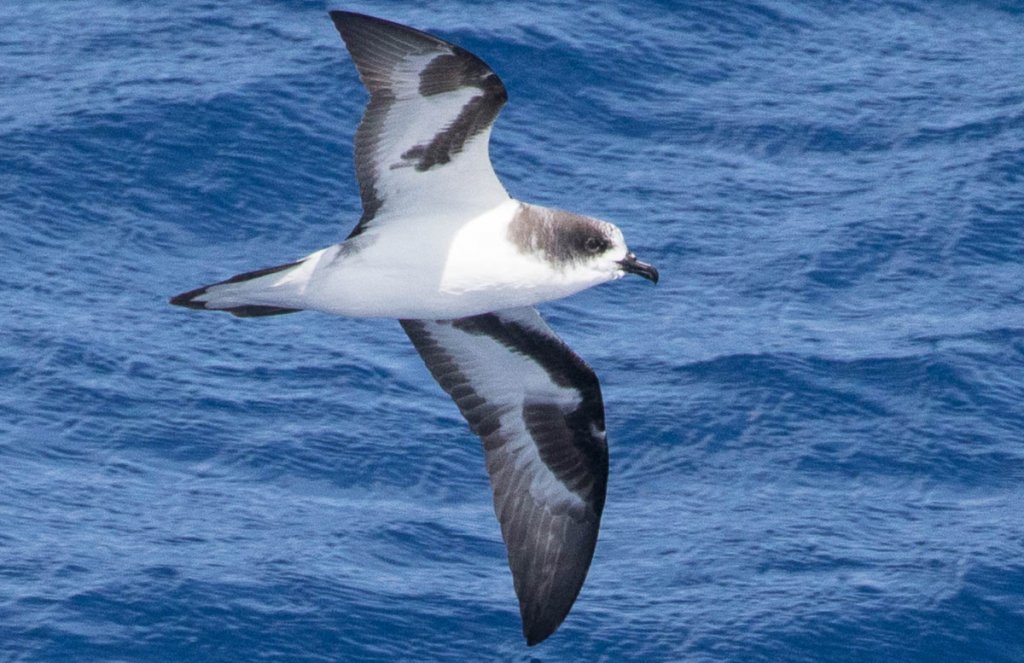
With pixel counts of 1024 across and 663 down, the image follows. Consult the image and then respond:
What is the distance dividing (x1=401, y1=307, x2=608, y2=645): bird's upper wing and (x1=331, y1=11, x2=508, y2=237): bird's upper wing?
5.66ft

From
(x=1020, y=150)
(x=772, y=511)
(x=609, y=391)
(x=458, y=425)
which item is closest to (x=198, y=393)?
(x=458, y=425)

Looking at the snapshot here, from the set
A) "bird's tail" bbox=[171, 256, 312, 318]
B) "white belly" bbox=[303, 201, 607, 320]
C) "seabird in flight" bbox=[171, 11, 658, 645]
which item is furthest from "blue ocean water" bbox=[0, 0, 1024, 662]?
"white belly" bbox=[303, 201, 607, 320]

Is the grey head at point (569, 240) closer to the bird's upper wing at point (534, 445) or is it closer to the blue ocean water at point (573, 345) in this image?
the bird's upper wing at point (534, 445)

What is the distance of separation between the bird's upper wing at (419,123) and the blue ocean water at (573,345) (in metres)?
4.45

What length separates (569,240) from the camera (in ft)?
44.2

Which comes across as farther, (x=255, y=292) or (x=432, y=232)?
(x=432, y=232)

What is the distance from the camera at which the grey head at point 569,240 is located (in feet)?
44.1

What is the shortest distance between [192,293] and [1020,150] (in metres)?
12.5

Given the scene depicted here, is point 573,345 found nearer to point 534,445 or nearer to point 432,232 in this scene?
point 534,445

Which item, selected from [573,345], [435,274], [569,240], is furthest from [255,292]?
[573,345]

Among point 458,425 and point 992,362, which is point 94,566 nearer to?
point 458,425

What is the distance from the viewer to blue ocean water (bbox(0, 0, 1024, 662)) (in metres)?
17.1

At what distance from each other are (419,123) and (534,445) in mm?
3191

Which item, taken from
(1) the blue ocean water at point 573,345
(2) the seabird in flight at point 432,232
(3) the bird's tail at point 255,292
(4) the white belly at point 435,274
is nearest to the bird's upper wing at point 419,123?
(2) the seabird in flight at point 432,232
